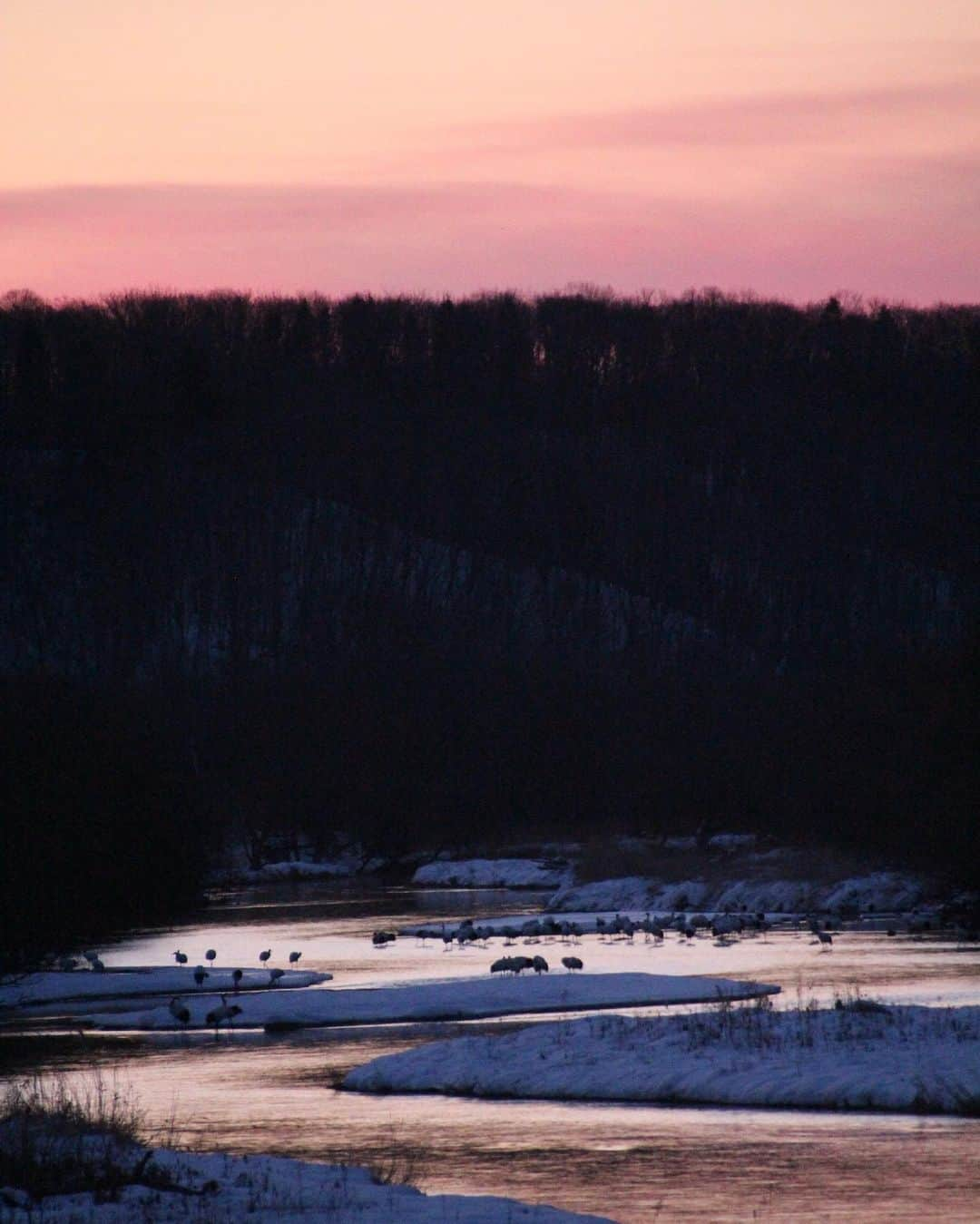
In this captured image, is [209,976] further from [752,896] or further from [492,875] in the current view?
[492,875]

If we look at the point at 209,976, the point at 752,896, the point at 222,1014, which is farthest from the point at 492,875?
the point at 222,1014

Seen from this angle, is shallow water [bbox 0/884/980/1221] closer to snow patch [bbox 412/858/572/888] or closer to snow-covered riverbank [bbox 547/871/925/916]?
snow-covered riverbank [bbox 547/871/925/916]

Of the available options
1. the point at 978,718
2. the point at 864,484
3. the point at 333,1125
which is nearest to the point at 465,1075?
the point at 333,1125

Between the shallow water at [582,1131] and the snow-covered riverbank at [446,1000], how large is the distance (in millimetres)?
1553

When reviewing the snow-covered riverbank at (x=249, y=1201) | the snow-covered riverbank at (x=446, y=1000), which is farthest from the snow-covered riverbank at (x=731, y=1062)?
A: the snow-covered riverbank at (x=249, y=1201)

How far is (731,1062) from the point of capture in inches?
1142

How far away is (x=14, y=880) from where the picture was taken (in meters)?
28.5

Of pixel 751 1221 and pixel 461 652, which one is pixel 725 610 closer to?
pixel 461 652

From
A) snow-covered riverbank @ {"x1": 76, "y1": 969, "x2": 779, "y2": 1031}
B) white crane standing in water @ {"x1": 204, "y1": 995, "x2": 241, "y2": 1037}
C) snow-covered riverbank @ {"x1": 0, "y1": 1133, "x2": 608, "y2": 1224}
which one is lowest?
snow-covered riverbank @ {"x1": 76, "y1": 969, "x2": 779, "y2": 1031}

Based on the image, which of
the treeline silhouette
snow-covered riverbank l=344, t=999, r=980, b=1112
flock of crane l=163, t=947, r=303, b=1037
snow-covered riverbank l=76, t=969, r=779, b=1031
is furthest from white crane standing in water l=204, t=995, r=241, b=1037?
the treeline silhouette

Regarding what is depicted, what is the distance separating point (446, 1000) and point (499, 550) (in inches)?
3679

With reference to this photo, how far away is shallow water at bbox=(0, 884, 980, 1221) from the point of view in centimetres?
1997

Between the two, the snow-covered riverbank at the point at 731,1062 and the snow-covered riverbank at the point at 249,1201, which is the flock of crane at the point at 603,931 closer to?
the snow-covered riverbank at the point at 731,1062

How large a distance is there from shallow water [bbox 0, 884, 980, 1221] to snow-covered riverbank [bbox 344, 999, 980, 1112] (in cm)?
74
